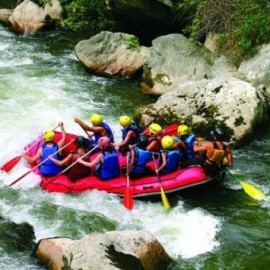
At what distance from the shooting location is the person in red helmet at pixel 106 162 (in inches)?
284

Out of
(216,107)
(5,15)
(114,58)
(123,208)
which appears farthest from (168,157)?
(5,15)

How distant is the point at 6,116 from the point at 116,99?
7.77 ft

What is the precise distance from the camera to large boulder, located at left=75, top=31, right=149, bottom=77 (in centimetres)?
1160

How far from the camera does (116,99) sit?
10.6 meters

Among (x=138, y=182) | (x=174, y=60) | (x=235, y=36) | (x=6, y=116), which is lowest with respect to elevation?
(x=6, y=116)

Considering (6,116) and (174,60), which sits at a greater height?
(174,60)

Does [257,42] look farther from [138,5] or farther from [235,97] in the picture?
[138,5]

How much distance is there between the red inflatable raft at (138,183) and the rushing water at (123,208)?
11 cm

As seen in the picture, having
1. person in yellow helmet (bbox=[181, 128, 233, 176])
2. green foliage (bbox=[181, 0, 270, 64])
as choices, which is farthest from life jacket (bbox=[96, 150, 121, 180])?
green foliage (bbox=[181, 0, 270, 64])

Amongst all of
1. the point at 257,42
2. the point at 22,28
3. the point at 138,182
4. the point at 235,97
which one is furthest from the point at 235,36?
the point at 22,28

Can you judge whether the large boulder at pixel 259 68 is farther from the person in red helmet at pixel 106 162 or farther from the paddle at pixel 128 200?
the paddle at pixel 128 200

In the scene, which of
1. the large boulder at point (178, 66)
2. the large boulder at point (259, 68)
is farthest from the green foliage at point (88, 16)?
the large boulder at point (259, 68)

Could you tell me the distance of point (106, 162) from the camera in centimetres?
720

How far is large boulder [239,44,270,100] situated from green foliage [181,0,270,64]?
0.89 feet
